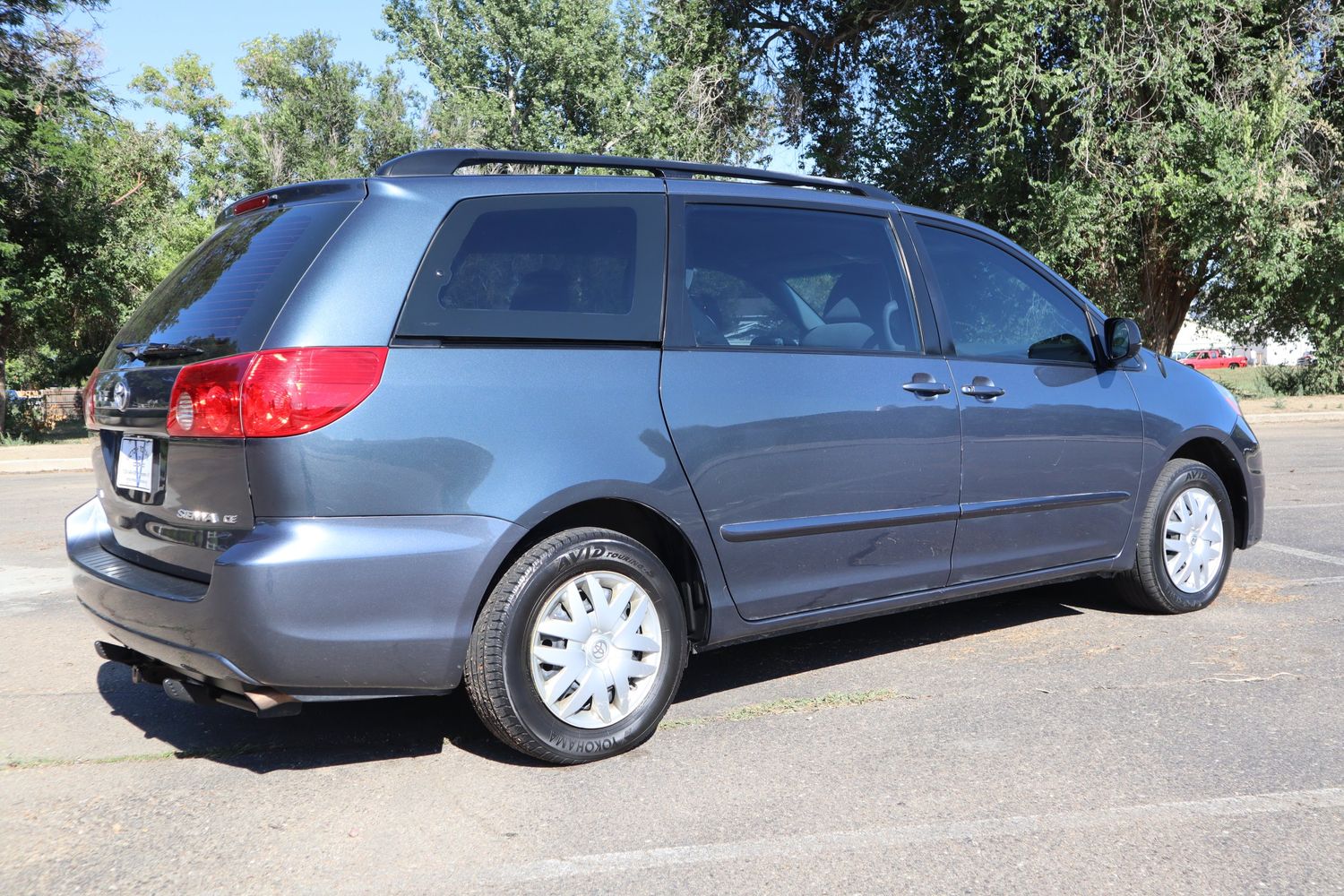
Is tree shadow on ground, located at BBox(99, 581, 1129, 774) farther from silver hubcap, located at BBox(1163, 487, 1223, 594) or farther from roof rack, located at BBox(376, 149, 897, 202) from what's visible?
roof rack, located at BBox(376, 149, 897, 202)

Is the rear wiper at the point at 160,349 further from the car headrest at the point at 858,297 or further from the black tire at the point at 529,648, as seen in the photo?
the car headrest at the point at 858,297

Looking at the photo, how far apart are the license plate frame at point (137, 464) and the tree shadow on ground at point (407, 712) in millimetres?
888

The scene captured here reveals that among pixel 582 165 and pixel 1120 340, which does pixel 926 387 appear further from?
pixel 582 165

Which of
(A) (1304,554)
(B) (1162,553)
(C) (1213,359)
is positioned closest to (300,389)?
(B) (1162,553)

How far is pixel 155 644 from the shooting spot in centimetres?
350

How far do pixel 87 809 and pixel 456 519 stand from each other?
1.31m

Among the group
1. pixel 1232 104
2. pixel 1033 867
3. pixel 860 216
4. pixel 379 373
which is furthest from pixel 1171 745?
pixel 1232 104

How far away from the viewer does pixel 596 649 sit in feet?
12.2

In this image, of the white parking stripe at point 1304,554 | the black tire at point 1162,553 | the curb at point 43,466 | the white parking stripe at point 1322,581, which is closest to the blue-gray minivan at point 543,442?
the black tire at point 1162,553

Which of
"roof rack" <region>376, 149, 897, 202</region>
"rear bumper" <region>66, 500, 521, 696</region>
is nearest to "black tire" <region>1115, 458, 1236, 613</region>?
"roof rack" <region>376, 149, 897, 202</region>

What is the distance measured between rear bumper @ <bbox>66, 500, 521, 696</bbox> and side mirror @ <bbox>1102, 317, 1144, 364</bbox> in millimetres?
3043

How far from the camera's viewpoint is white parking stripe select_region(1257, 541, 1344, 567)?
6.82 meters

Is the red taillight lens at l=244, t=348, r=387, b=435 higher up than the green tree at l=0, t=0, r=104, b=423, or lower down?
lower down

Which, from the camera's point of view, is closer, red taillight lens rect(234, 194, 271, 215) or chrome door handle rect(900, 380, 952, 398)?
red taillight lens rect(234, 194, 271, 215)
